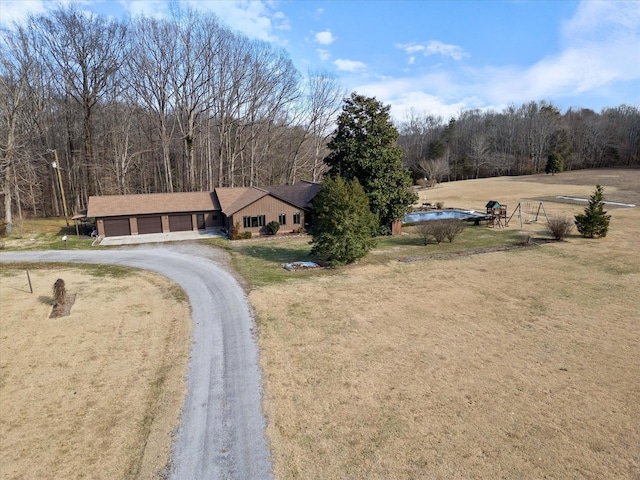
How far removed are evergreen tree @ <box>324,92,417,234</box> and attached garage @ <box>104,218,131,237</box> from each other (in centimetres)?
1880

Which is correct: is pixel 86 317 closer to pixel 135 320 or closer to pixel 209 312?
pixel 135 320

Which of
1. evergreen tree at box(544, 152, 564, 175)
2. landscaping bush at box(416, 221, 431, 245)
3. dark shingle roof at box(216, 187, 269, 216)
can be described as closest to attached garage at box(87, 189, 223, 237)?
dark shingle roof at box(216, 187, 269, 216)

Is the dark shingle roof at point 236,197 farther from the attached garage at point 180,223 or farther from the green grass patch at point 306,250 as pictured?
the green grass patch at point 306,250

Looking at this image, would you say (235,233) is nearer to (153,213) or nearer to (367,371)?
(153,213)

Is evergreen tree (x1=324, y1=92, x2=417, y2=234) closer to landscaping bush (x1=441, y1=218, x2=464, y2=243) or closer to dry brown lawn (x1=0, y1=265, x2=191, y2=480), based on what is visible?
landscaping bush (x1=441, y1=218, x2=464, y2=243)

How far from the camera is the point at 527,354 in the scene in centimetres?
1323

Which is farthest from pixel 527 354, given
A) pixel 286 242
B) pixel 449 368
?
pixel 286 242

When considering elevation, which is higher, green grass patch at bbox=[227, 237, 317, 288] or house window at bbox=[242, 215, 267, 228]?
house window at bbox=[242, 215, 267, 228]

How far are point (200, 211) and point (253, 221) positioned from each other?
5793 mm

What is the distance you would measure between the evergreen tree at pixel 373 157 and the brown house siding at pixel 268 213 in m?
5.28

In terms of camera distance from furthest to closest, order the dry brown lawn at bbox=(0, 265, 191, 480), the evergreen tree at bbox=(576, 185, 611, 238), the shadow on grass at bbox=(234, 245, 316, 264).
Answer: the evergreen tree at bbox=(576, 185, 611, 238), the shadow on grass at bbox=(234, 245, 316, 264), the dry brown lawn at bbox=(0, 265, 191, 480)

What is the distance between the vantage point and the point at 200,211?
34.8 meters

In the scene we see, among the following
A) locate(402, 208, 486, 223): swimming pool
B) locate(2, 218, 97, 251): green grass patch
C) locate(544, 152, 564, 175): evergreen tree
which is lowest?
locate(402, 208, 486, 223): swimming pool

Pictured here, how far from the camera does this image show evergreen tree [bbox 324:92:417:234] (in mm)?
Result: 31406
